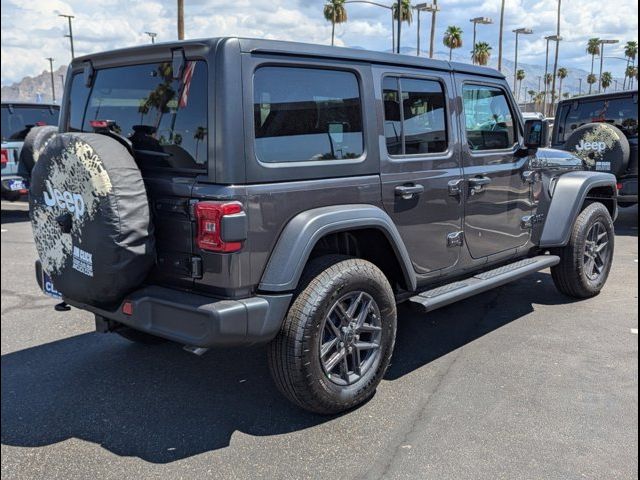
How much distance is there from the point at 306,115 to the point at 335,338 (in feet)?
3.99

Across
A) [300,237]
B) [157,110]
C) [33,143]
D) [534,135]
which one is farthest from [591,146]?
[33,143]

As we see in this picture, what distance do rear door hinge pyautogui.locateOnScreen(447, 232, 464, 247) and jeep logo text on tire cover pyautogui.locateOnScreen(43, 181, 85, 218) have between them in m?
2.30

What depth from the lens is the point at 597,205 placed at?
17.5 ft

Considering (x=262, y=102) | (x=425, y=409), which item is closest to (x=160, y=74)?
(x=262, y=102)

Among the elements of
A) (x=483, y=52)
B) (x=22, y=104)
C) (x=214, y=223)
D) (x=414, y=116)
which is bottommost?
(x=214, y=223)

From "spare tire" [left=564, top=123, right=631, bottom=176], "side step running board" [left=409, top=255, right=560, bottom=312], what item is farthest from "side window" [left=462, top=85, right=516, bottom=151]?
"spare tire" [left=564, top=123, right=631, bottom=176]

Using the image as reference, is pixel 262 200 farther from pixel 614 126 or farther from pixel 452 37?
pixel 452 37

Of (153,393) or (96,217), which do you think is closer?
(96,217)

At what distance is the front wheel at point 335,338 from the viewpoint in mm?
2994

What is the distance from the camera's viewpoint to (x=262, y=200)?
9.30ft

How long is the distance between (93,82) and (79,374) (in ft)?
6.07

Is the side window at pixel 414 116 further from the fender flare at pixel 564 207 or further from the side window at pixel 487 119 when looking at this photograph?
the fender flare at pixel 564 207

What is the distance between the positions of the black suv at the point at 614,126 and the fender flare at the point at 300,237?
6052 mm

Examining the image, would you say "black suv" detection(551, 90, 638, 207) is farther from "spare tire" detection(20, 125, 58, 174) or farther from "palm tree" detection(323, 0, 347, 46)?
"palm tree" detection(323, 0, 347, 46)
